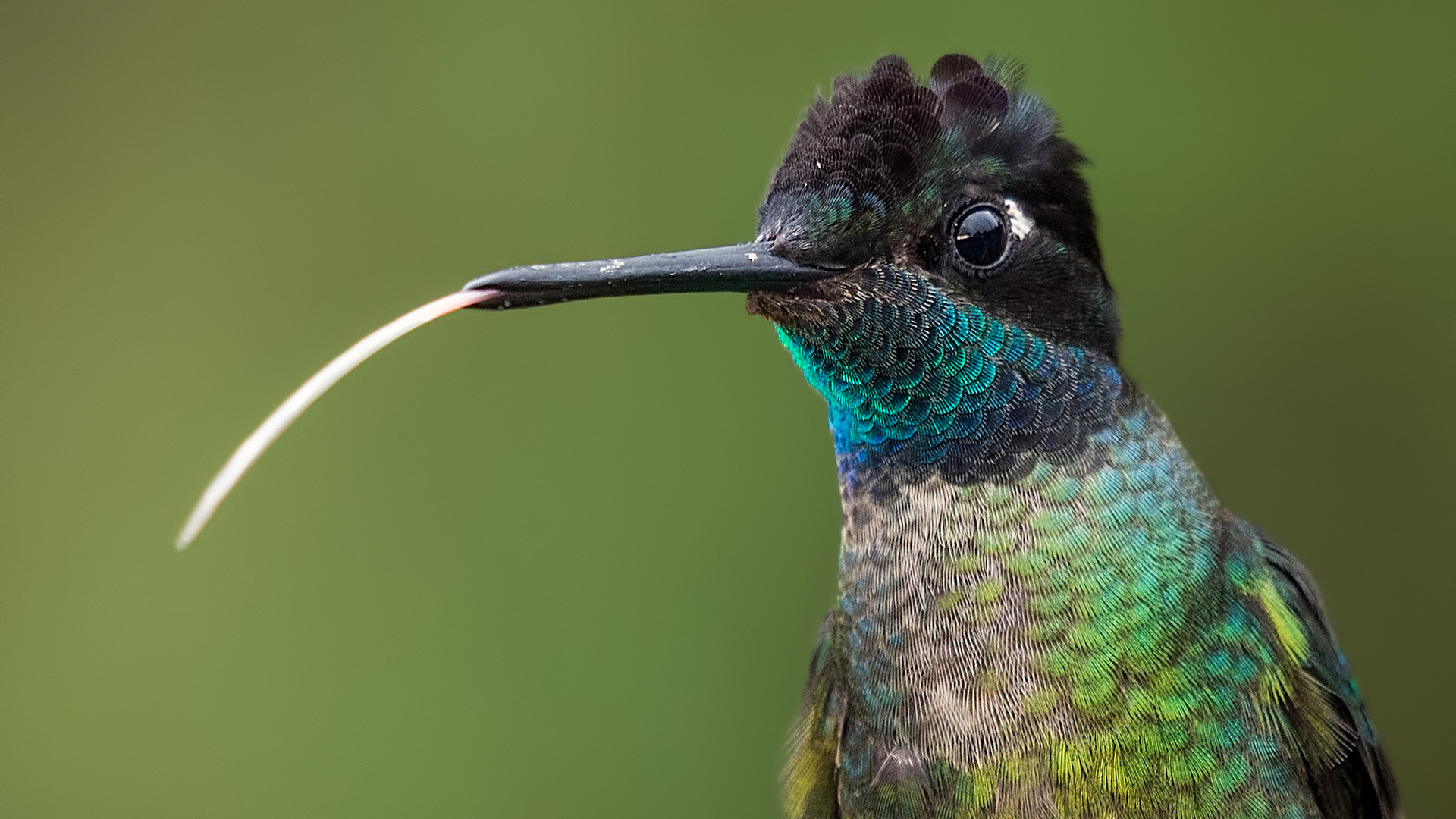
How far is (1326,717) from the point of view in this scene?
1.25 m

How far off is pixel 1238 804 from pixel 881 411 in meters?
0.49

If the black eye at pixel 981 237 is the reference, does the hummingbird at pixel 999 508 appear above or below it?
below

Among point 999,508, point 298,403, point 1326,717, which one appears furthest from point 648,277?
point 1326,717

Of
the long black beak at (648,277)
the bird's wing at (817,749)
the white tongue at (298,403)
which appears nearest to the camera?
the white tongue at (298,403)

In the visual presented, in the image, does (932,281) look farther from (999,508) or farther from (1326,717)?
(1326,717)

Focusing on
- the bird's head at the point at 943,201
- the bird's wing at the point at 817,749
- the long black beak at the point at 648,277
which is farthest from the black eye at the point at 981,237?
the bird's wing at the point at 817,749

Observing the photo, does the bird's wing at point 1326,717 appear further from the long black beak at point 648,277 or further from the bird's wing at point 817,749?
the long black beak at point 648,277

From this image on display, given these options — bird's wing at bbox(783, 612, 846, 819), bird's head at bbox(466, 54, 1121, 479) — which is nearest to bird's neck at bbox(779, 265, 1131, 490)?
bird's head at bbox(466, 54, 1121, 479)

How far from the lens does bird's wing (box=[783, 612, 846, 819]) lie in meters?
1.35

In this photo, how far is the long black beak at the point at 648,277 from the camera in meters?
0.92

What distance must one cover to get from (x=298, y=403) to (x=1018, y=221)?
70cm

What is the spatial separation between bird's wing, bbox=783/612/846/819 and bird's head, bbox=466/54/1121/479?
11.0 inches

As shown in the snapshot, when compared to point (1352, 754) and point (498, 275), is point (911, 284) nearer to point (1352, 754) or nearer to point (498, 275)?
point (498, 275)

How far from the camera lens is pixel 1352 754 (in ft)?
4.40
